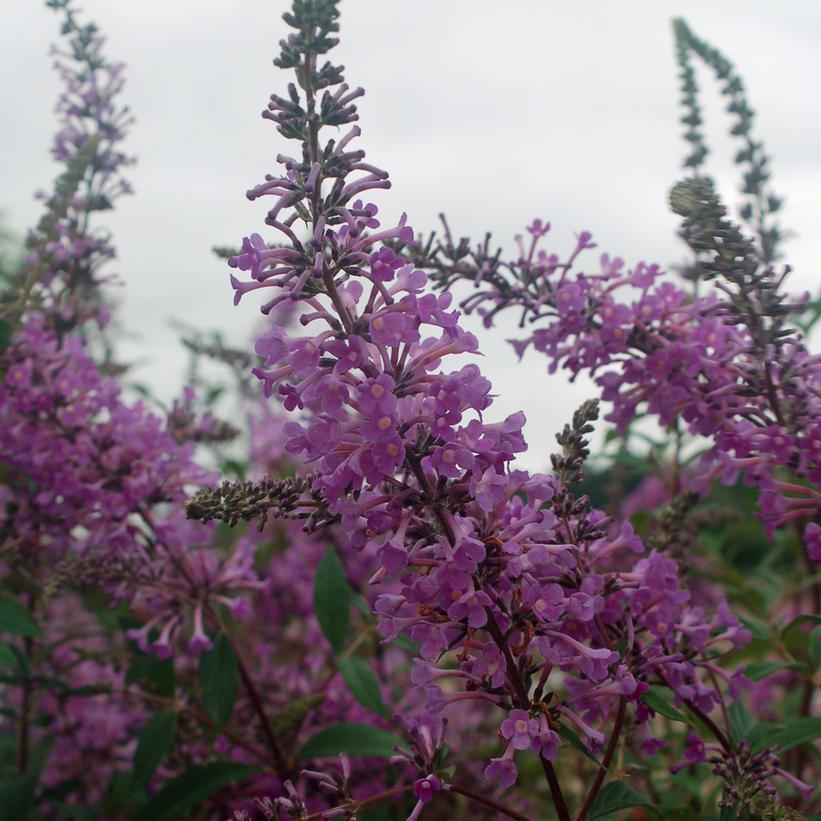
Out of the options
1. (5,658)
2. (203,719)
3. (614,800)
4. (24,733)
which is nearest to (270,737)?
(203,719)

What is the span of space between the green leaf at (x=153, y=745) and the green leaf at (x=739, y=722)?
130 cm

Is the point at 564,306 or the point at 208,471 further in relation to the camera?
the point at 208,471

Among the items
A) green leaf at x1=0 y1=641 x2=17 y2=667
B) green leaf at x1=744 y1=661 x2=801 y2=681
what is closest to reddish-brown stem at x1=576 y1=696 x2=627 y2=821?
green leaf at x1=744 y1=661 x2=801 y2=681

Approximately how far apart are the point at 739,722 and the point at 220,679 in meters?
1.16

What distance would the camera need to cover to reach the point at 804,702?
89.7 inches

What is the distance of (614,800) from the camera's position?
125cm

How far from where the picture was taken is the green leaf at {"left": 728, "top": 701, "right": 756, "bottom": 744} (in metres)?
1.62

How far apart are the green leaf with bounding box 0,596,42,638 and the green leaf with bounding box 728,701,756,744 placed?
1460mm

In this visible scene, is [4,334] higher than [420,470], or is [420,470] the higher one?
[4,334]

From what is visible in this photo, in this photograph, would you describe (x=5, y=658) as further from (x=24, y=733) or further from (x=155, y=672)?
(x=24, y=733)

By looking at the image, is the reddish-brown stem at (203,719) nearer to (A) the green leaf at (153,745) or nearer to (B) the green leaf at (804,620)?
(A) the green leaf at (153,745)

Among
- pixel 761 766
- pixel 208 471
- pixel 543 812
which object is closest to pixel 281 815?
pixel 761 766

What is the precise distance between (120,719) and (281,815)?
1.73 m

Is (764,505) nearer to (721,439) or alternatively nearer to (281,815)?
(721,439)
